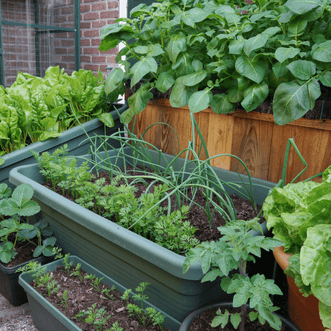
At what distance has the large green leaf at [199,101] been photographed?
4.41 ft

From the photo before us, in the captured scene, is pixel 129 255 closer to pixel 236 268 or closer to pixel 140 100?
pixel 236 268

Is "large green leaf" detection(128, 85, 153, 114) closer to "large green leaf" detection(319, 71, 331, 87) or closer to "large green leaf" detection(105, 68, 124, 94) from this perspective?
"large green leaf" detection(105, 68, 124, 94)

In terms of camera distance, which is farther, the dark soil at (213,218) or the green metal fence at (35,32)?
the green metal fence at (35,32)

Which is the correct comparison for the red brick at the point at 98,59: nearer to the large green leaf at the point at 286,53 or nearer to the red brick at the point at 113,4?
Answer: the red brick at the point at 113,4

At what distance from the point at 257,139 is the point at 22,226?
991 mm

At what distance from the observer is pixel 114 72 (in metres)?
1.69

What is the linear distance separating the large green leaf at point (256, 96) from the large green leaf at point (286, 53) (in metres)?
0.14

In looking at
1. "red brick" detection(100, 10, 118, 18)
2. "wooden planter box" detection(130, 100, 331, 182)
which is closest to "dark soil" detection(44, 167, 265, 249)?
"wooden planter box" detection(130, 100, 331, 182)

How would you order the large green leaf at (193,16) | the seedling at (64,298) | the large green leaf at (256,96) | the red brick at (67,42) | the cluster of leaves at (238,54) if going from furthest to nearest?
the red brick at (67,42), the large green leaf at (193,16), the large green leaf at (256,96), the cluster of leaves at (238,54), the seedling at (64,298)

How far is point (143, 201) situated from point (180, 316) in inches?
13.3

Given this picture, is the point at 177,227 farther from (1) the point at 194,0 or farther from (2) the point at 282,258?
(1) the point at 194,0

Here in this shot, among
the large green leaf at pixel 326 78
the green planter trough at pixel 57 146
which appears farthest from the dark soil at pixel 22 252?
the large green leaf at pixel 326 78

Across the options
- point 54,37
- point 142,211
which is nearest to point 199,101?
point 142,211

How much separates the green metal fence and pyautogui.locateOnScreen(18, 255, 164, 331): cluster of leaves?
7.96 ft
